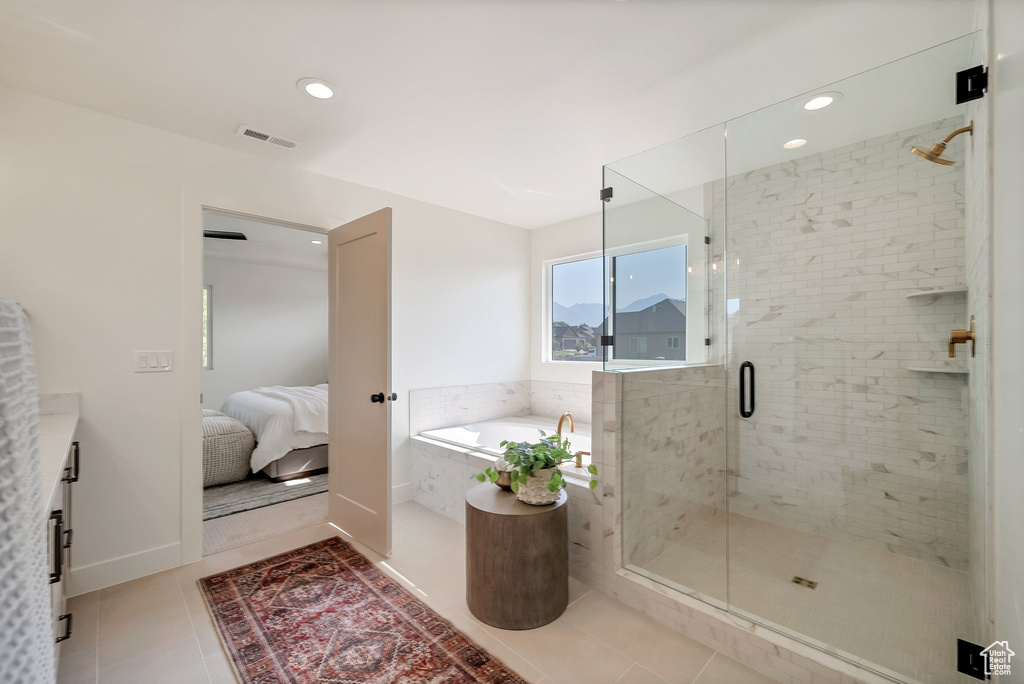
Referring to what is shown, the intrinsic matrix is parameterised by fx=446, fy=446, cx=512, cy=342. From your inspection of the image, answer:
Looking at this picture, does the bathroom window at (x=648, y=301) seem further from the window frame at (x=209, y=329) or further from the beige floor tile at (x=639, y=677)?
the window frame at (x=209, y=329)

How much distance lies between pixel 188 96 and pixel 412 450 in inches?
100

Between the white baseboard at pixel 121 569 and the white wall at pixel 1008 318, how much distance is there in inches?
131

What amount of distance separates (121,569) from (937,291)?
3.82 meters

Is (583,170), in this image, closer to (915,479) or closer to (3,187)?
(915,479)

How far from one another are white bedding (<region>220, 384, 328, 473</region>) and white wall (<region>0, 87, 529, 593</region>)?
1283 mm

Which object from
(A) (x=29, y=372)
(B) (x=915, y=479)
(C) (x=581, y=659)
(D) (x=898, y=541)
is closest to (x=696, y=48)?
(B) (x=915, y=479)

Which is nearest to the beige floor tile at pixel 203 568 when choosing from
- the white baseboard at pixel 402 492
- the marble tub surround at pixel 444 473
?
the white baseboard at pixel 402 492

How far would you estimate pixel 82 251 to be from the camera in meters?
2.24

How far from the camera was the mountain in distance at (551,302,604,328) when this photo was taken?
409cm

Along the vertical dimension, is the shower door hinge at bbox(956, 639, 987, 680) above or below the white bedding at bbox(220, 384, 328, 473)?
below

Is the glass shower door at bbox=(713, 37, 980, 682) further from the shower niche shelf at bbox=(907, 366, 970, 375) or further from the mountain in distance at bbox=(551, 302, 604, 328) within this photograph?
the mountain in distance at bbox=(551, 302, 604, 328)

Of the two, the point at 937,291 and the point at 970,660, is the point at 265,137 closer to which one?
the point at 937,291

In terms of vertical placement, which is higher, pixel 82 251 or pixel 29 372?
pixel 82 251

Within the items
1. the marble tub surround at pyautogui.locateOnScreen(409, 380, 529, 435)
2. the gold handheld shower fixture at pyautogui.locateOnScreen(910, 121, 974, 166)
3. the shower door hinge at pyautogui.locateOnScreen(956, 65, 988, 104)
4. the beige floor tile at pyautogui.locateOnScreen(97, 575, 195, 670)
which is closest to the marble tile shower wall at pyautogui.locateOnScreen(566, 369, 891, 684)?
the gold handheld shower fixture at pyautogui.locateOnScreen(910, 121, 974, 166)
